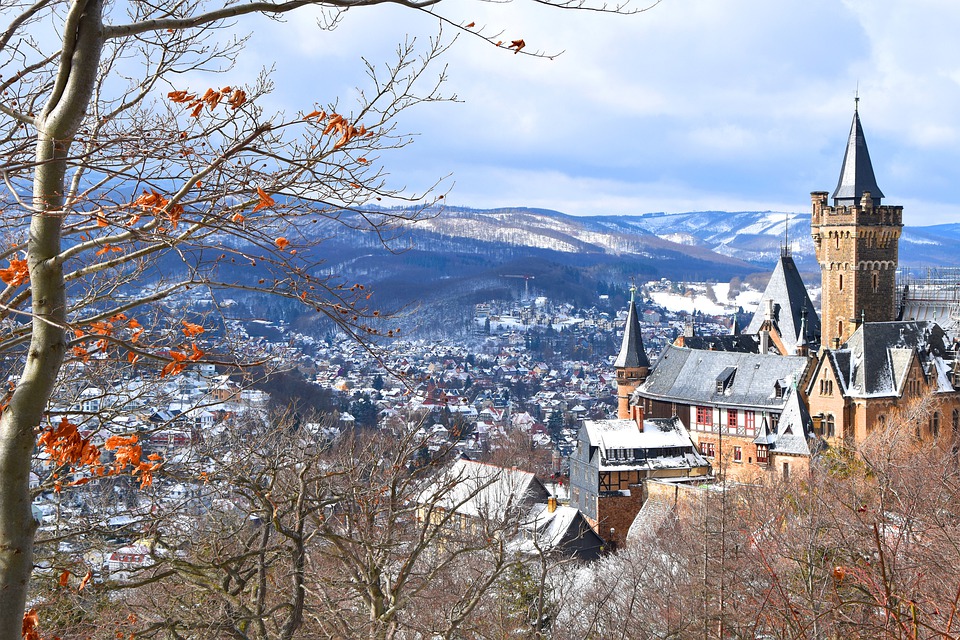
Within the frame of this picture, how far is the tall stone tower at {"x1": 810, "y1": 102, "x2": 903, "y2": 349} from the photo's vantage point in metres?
57.7

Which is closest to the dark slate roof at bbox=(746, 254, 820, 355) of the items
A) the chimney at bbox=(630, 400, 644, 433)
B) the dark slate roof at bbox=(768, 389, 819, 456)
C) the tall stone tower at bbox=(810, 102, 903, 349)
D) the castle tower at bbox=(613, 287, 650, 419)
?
the tall stone tower at bbox=(810, 102, 903, 349)

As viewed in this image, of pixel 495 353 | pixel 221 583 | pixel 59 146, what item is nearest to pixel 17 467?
pixel 59 146

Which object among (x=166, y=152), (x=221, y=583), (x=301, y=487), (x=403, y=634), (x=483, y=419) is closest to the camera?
(x=166, y=152)

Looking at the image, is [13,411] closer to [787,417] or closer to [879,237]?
[787,417]

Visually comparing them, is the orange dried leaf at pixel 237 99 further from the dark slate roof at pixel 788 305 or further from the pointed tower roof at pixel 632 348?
the dark slate roof at pixel 788 305

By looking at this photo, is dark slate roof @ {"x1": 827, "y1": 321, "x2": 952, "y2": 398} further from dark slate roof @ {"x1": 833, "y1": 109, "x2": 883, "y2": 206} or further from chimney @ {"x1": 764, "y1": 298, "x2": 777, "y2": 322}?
chimney @ {"x1": 764, "y1": 298, "x2": 777, "y2": 322}

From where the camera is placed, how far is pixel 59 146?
5230 millimetres

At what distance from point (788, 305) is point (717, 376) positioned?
38.7 feet

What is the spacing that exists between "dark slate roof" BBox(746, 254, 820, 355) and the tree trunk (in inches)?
2661

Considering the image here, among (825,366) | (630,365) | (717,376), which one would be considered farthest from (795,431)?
(630,365)

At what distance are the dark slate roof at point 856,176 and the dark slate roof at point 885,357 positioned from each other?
9.42m

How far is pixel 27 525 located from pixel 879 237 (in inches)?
2322

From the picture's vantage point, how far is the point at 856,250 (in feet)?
189

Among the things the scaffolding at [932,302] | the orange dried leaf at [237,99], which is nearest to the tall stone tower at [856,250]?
the scaffolding at [932,302]
